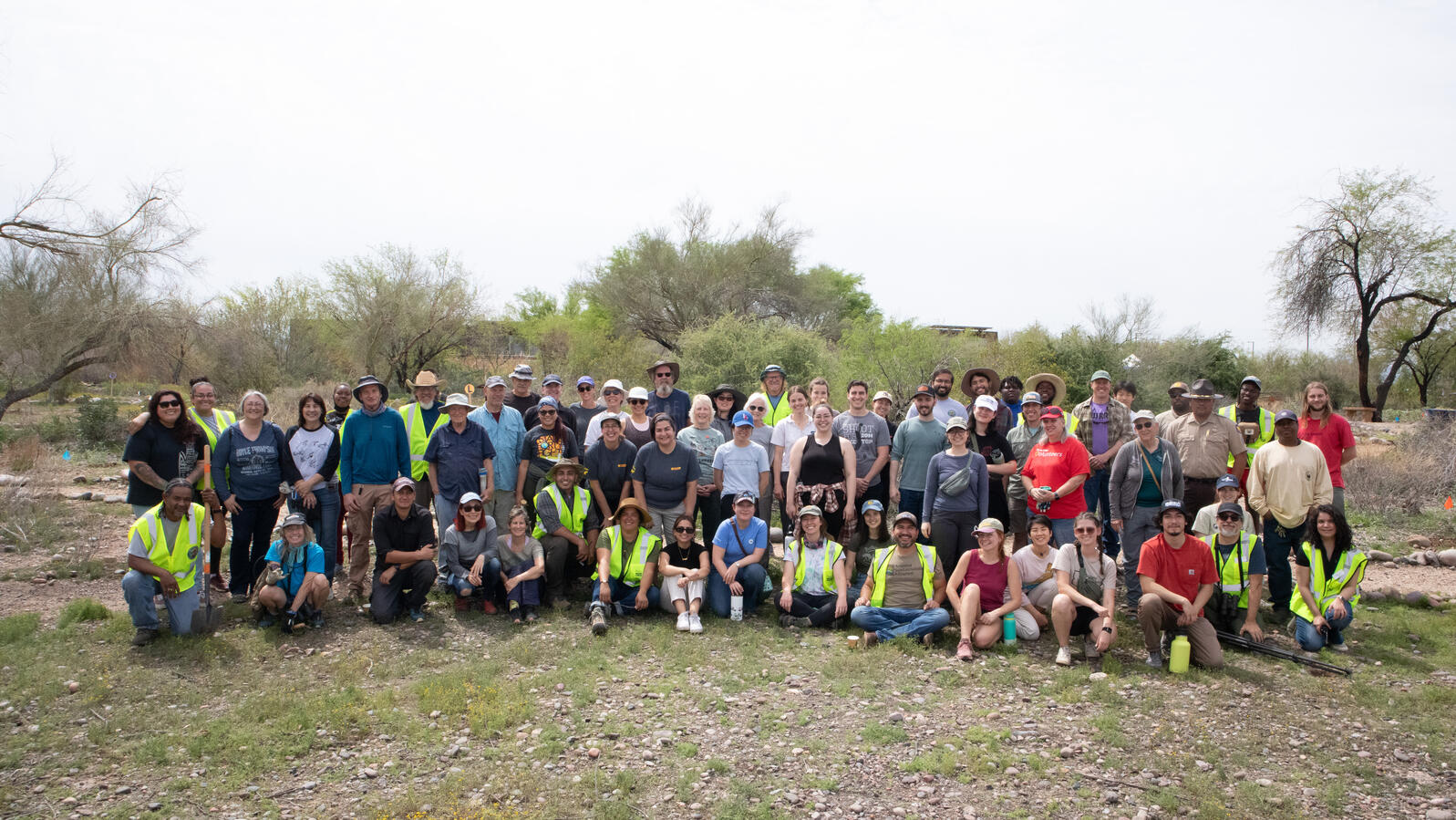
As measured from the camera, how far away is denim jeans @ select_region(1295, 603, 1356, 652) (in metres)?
6.31

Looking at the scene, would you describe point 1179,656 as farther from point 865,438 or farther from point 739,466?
point 739,466

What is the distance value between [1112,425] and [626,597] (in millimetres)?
4731

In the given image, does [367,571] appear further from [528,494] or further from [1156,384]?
[1156,384]

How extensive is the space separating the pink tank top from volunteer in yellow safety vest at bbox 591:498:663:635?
8.58ft

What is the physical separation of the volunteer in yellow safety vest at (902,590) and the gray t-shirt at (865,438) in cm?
110

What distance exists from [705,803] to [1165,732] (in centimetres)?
282

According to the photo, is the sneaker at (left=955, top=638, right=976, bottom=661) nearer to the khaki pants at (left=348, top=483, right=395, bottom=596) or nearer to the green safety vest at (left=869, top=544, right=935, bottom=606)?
the green safety vest at (left=869, top=544, right=935, bottom=606)

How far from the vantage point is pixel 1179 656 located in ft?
19.5

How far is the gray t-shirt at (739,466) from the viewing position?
7.61 meters

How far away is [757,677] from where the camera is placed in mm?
5891

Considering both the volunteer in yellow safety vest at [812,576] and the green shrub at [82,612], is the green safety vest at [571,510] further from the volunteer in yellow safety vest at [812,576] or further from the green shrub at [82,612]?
the green shrub at [82,612]

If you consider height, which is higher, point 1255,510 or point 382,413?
point 382,413

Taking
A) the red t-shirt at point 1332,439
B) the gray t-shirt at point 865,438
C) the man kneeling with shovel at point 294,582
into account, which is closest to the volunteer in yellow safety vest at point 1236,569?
the red t-shirt at point 1332,439

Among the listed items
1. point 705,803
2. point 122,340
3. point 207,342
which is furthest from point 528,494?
point 207,342
